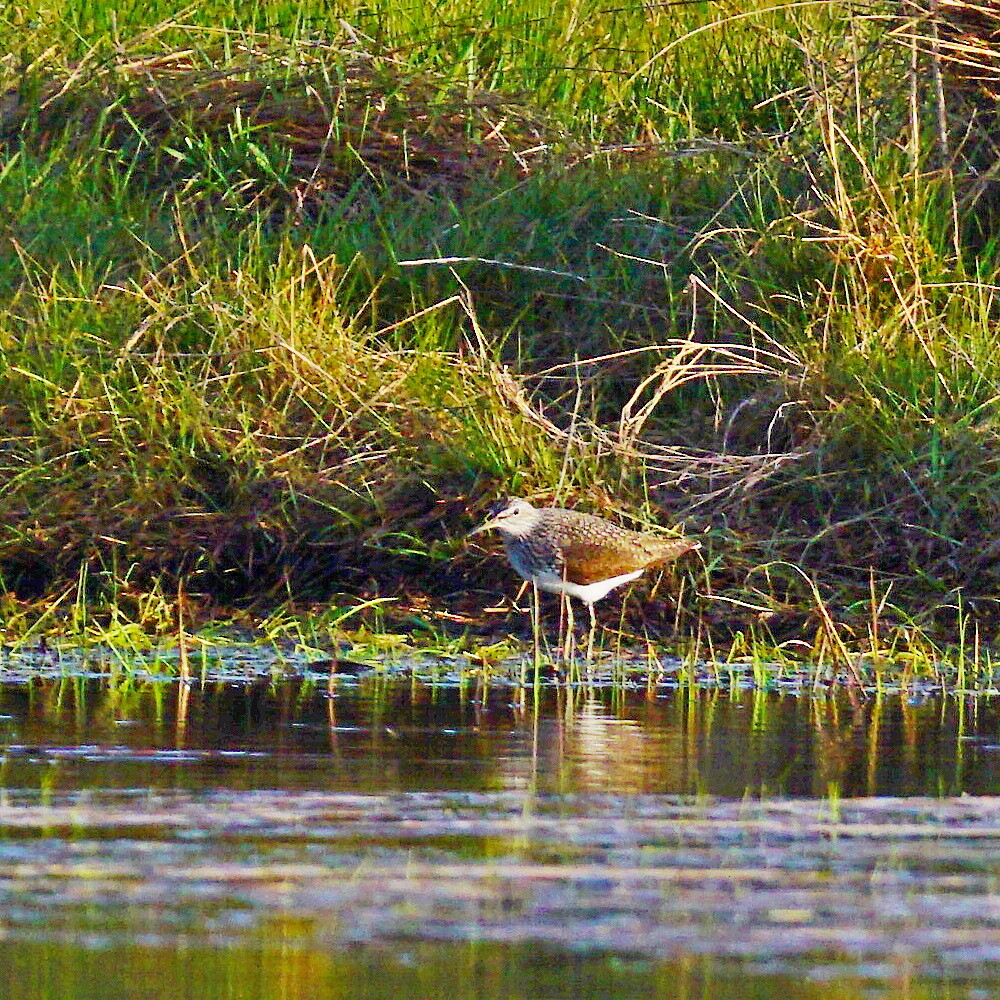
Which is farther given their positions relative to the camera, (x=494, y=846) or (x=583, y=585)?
(x=583, y=585)

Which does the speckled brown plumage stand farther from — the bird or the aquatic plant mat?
the aquatic plant mat

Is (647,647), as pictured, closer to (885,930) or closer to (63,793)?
(63,793)

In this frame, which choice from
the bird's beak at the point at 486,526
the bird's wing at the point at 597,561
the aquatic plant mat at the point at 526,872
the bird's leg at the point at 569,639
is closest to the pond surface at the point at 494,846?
the aquatic plant mat at the point at 526,872

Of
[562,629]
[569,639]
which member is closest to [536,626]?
[569,639]

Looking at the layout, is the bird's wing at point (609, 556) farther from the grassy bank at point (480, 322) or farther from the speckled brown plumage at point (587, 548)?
the grassy bank at point (480, 322)

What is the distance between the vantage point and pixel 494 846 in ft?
15.8

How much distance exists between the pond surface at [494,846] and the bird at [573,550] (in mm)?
891

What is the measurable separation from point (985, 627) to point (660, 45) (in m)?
4.81

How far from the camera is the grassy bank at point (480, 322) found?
8.44 metres

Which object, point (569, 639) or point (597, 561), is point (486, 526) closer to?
point (597, 561)

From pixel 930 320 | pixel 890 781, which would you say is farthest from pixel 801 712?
pixel 930 320

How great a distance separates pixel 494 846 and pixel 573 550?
303 centimetres

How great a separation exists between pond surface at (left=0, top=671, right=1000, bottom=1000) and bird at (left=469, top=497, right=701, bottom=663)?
0.89m

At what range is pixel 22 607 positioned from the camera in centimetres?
823
